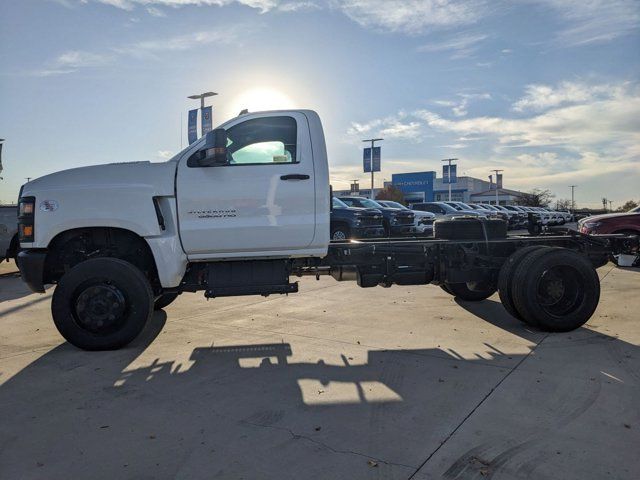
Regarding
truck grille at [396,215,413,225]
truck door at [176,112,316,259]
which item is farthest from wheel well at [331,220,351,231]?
truck door at [176,112,316,259]

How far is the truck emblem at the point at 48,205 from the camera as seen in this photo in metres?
5.16

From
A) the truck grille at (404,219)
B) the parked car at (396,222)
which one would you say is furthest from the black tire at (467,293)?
the truck grille at (404,219)

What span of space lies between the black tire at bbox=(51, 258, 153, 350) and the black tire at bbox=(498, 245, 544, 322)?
3890 mm

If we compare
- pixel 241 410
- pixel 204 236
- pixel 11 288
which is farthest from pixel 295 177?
pixel 11 288

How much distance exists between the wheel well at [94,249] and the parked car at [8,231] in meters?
7.70

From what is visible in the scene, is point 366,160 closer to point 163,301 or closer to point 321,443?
point 163,301

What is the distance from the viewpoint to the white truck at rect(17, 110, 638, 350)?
516 cm

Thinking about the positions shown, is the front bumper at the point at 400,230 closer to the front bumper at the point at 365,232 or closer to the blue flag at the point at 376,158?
the front bumper at the point at 365,232

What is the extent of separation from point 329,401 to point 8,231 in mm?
11209

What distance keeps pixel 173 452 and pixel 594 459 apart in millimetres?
2442

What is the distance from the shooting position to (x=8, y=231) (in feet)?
39.8

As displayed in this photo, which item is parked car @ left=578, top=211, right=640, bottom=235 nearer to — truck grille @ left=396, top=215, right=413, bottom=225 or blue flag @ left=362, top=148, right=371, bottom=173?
truck grille @ left=396, top=215, right=413, bottom=225

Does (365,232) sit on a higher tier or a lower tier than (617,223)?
lower

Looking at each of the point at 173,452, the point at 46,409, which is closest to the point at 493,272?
the point at 173,452
